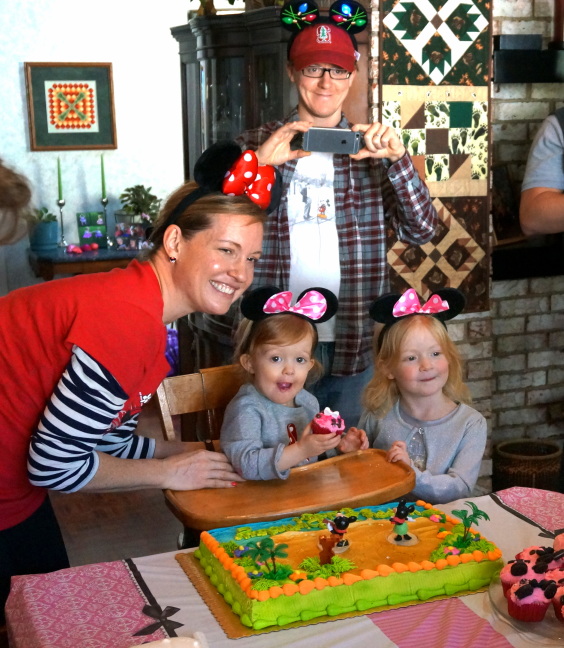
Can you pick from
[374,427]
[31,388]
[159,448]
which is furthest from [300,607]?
[374,427]

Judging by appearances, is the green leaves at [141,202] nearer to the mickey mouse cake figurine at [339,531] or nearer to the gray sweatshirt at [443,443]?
the gray sweatshirt at [443,443]

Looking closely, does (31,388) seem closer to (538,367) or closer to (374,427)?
(374,427)

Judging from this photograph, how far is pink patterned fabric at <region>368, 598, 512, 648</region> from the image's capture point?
3.95ft

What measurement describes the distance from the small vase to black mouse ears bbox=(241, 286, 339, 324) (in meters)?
3.65

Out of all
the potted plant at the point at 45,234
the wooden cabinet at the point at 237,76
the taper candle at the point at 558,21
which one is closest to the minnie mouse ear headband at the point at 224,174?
the wooden cabinet at the point at 237,76

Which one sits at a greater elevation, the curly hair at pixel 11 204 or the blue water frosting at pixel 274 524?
the curly hair at pixel 11 204

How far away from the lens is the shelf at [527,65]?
127 inches

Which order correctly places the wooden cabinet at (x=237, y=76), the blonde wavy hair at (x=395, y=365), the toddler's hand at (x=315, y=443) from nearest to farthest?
the toddler's hand at (x=315, y=443)
the blonde wavy hair at (x=395, y=365)
the wooden cabinet at (x=237, y=76)

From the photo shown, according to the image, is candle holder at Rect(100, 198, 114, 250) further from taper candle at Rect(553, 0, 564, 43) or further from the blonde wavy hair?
the blonde wavy hair

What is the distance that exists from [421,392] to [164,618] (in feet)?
3.35

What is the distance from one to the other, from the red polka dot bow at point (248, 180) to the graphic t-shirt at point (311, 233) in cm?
64

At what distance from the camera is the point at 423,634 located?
4.01ft

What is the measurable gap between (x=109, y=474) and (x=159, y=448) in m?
0.31

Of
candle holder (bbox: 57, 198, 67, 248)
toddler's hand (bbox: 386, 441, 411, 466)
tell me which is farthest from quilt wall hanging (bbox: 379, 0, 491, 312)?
candle holder (bbox: 57, 198, 67, 248)
